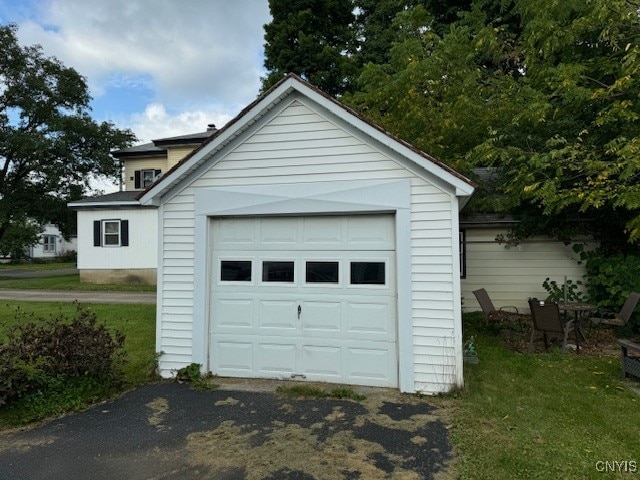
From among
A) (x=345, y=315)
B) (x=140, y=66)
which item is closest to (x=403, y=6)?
(x=140, y=66)

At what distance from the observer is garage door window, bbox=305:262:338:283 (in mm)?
6133

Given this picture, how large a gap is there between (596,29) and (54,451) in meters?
11.0

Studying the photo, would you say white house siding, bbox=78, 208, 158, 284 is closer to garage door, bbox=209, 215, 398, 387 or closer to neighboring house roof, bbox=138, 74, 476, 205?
neighboring house roof, bbox=138, 74, 476, 205

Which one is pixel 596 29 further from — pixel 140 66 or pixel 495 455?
pixel 140 66

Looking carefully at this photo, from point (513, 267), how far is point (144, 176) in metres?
19.7

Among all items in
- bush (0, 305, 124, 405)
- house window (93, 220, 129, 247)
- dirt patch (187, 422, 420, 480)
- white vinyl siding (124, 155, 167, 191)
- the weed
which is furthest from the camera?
white vinyl siding (124, 155, 167, 191)

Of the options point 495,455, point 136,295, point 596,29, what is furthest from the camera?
point 136,295

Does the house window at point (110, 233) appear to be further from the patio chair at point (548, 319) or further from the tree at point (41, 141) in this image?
the patio chair at point (548, 319)

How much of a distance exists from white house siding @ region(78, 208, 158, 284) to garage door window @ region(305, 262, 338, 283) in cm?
1439

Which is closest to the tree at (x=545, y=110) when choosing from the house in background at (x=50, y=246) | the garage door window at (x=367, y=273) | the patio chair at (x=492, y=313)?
the patio chair at (x=492, y=313)

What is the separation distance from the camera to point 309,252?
6.25 m

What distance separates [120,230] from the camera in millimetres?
19047

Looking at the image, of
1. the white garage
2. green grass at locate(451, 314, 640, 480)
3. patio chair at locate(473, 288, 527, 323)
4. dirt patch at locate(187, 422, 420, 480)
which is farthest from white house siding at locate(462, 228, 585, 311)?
dirt patch at locate(187, 422, 420, 480)

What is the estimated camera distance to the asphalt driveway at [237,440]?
3.81 m
